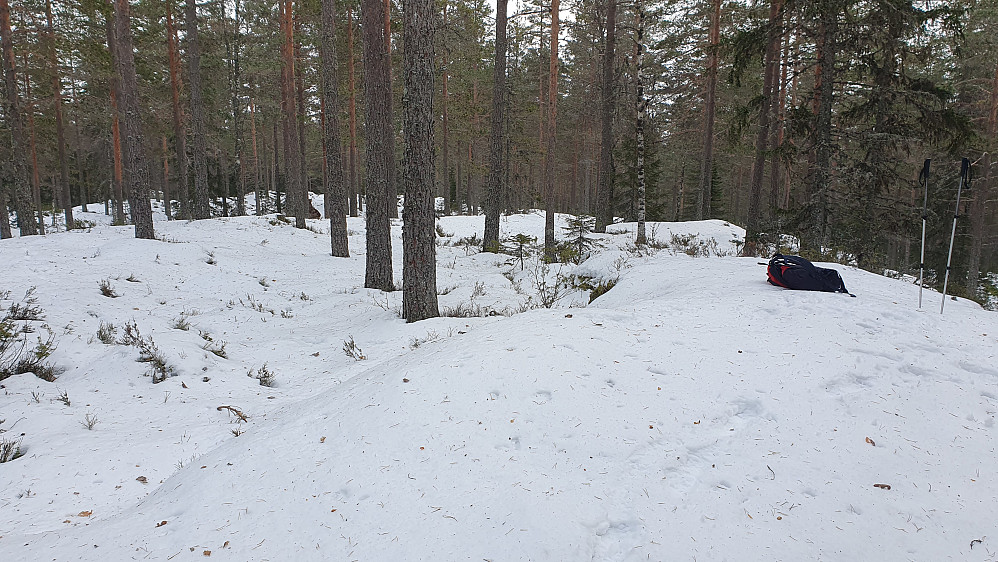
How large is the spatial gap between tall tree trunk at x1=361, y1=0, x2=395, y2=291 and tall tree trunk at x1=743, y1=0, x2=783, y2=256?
9.31 m

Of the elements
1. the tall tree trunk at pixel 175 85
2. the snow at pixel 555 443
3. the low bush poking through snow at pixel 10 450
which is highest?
the tall tree trunk at pixel 175 85

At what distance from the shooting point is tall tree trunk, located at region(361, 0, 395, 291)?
8.55 m

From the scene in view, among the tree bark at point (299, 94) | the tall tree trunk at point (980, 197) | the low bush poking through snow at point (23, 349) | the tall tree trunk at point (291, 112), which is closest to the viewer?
the low bush poking through snow at point (23, 349)

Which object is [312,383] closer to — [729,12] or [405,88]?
[405,88]

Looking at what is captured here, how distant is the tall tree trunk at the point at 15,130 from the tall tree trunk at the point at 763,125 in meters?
21.5

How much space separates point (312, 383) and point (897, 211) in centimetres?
1342

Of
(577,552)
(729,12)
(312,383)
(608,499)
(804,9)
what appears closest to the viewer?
(577,552)

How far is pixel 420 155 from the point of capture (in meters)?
5.98

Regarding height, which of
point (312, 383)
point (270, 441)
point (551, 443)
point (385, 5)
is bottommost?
point (312, 383)

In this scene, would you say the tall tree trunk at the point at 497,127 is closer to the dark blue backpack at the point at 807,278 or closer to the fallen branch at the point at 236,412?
the dark blue backpack at the point at 807,278

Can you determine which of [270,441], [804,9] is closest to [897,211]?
[804,9]

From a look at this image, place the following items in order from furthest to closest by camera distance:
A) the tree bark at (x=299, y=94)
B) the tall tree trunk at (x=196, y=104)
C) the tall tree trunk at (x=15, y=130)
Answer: the tree bark at (x=299, y=94), the tall tree trunk at (x=196, y=104), the tall tree trunk at (x=15, y=130)

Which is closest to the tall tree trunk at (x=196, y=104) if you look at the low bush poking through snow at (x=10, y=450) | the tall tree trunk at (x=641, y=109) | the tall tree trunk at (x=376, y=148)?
the tall tree trunk at (x=376, y=148)

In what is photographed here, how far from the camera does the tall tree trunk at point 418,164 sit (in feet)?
18.5
